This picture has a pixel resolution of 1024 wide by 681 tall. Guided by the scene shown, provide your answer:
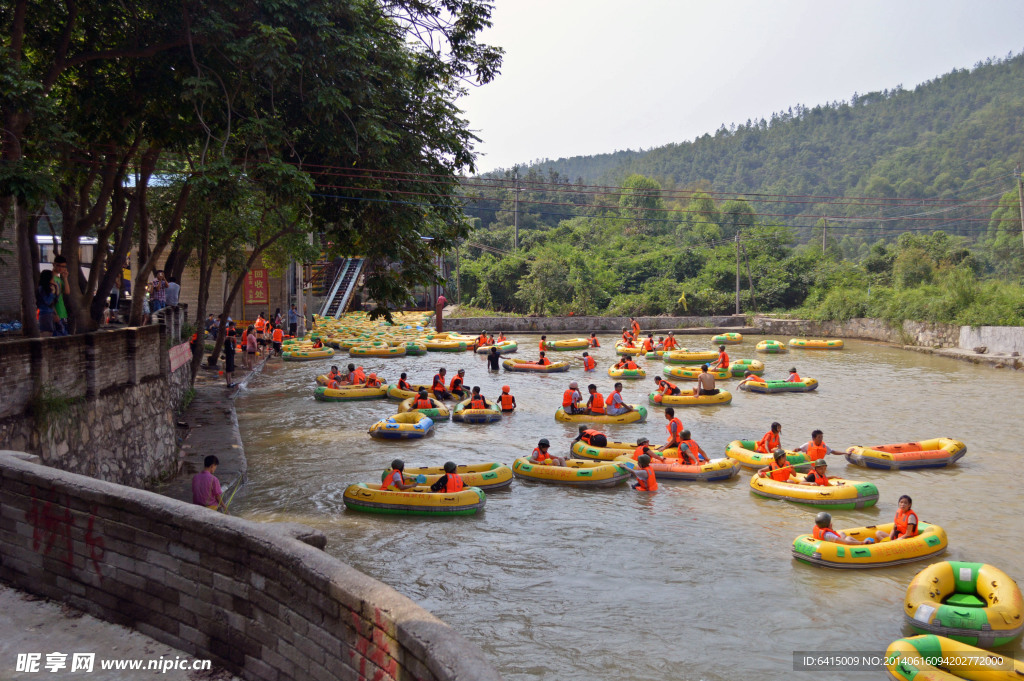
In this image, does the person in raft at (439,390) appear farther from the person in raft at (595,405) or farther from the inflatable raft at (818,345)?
the inflatable raft at (818,345)

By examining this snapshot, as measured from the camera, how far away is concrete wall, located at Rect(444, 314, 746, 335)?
43.5 m

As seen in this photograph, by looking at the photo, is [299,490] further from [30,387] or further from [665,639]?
[665,639]

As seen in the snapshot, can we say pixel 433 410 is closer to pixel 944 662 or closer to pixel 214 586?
pixel 944 662

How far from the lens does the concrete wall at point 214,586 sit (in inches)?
157

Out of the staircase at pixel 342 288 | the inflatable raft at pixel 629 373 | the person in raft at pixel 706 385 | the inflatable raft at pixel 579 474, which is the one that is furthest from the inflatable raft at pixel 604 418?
the staircase at pixel 342 288

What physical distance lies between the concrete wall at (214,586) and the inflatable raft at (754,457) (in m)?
10.8

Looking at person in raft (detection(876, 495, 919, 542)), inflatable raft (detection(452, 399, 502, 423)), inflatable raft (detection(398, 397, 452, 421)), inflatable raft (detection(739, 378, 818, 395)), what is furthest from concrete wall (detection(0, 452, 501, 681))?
inflatable raft (detection(739, 378, 818, 395))

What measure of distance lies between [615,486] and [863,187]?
108268mm

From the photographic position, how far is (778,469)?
1330 cm

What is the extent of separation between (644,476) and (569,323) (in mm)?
30704

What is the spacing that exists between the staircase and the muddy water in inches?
1071

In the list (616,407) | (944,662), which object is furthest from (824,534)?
(616,407)

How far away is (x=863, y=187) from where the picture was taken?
108 metres

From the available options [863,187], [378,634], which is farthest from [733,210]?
[378,634]
